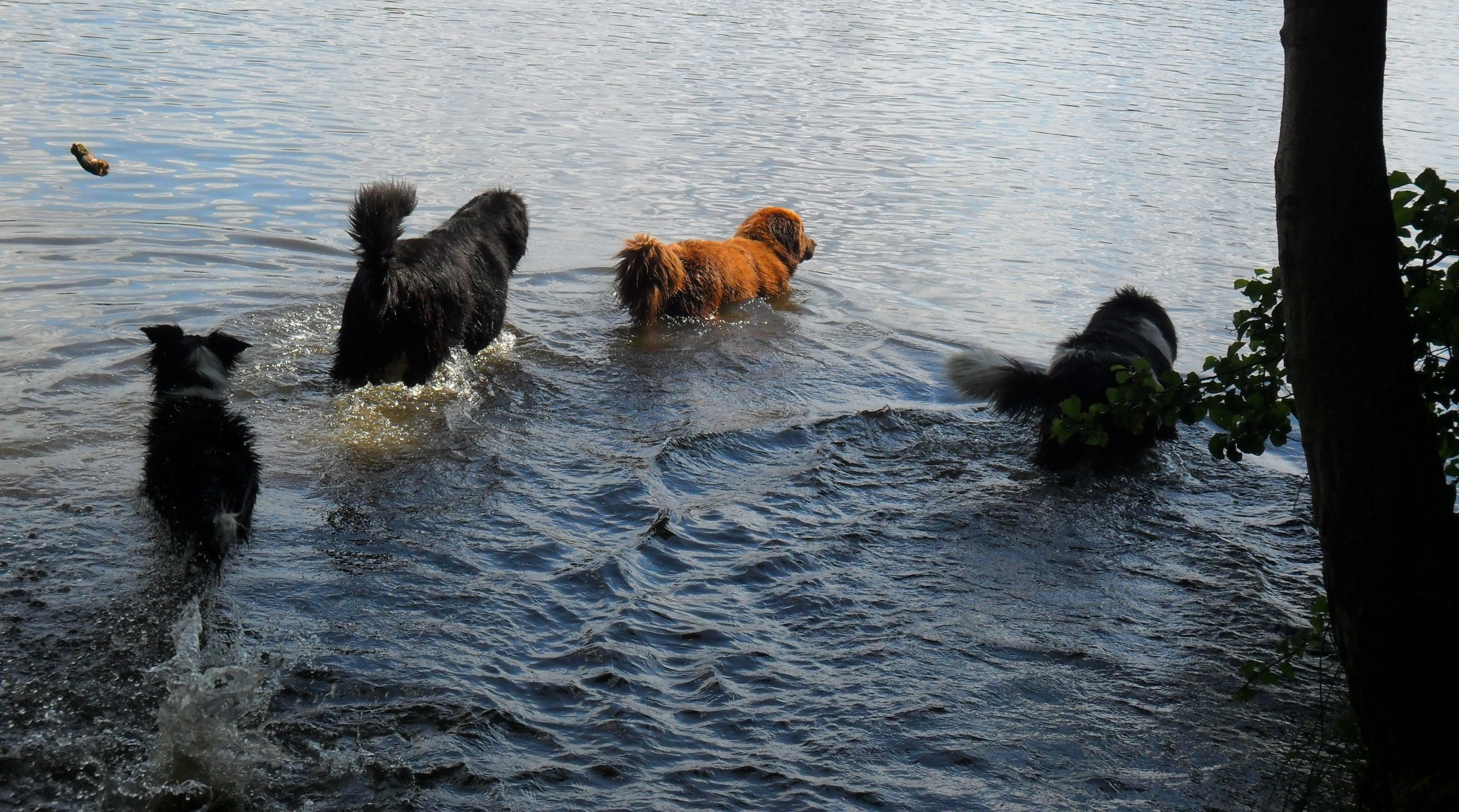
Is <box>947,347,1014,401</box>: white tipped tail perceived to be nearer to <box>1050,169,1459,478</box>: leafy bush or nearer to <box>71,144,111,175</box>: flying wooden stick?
<box>1050,169,1459,478</box>: leafy bush

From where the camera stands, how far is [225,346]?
15.4 feet

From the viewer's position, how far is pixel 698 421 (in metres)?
6.34

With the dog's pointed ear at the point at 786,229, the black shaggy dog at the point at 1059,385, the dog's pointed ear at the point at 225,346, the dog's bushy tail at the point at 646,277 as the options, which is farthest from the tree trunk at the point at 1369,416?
the dog's pointed ear at the point at 786,229

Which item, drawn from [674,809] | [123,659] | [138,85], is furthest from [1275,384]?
[138,85]

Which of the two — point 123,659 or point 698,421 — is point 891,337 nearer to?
point 698,421

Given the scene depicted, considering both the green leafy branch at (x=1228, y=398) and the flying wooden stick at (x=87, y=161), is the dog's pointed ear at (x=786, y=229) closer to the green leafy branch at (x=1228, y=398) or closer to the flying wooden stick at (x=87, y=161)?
the flying wooden stick at (x=87, y=161)

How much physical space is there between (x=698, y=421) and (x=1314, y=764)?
144 inches

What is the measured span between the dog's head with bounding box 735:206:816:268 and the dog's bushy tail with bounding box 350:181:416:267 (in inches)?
153

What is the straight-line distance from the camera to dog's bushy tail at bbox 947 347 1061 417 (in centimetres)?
573

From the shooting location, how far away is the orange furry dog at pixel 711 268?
7844 mm

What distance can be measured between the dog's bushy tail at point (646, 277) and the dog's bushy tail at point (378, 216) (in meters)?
2.38

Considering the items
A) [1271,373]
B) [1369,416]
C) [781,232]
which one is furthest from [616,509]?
[781,232]

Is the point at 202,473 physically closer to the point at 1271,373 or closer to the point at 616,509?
the point at 616,509

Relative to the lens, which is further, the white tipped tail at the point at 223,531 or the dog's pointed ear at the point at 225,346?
the dog's pointed ear at the point at 225,346
